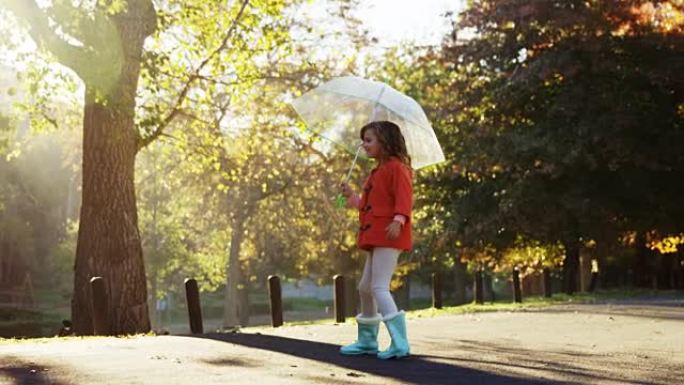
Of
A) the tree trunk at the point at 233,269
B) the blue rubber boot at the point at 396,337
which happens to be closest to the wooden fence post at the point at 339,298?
the blue rubber boot at the point at 396,337

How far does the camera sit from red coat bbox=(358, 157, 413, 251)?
7.75 m

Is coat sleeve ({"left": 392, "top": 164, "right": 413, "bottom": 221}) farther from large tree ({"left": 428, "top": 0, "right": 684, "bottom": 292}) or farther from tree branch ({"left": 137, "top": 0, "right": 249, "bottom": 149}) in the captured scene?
large tree ({"left": 428, "top": 0, "right": 684, "bottom": 292})

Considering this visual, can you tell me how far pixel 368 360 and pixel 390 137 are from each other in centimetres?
179

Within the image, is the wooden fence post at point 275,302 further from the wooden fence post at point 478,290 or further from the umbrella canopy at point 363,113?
the wooden fence post at point 478,290

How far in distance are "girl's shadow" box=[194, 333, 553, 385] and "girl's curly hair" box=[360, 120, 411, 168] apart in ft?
5.30

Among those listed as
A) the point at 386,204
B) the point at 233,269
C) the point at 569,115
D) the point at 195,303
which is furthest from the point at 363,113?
the point at 233,269

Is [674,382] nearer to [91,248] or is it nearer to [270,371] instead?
[270,371]

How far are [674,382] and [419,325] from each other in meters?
7.35

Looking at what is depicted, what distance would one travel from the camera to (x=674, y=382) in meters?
6.62

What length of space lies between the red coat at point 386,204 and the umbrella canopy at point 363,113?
593mm

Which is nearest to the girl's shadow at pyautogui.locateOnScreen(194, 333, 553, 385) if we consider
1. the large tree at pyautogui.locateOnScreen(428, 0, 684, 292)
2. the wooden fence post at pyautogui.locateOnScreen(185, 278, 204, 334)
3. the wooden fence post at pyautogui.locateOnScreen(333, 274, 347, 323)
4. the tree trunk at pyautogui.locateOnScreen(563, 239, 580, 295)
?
the wooden fence post at pyautogui.locateOnScreen(185, 278, 204, 334)

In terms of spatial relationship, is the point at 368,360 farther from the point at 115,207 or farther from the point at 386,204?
the point at 115,207

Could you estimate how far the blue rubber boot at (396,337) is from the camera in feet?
26.0

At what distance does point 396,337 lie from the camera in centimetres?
802
